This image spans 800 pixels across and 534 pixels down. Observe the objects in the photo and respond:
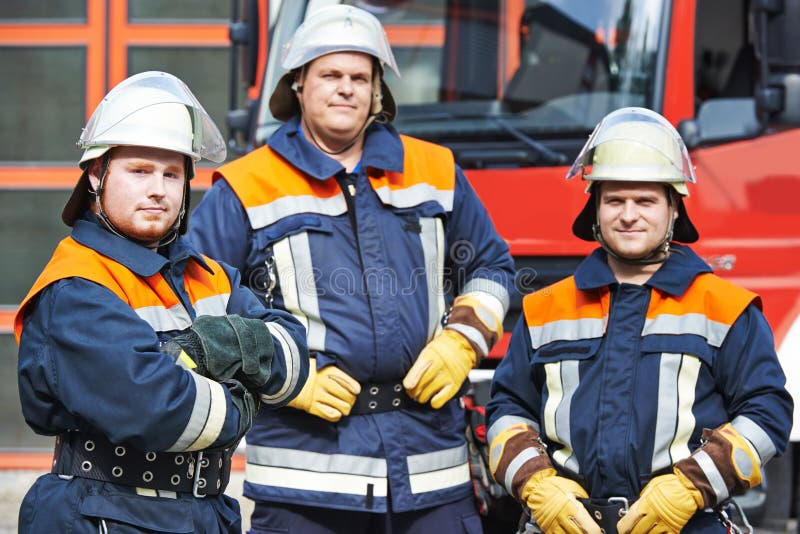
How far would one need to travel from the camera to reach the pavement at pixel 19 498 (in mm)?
5376

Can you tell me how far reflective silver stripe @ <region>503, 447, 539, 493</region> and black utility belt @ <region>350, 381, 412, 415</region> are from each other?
471mm

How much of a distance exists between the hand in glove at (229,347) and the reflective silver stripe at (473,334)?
40.5 inches

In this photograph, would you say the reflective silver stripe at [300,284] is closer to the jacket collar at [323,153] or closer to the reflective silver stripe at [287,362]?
the jacket collar at [323,153]

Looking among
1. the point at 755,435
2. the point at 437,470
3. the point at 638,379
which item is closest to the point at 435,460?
the point at 437,470

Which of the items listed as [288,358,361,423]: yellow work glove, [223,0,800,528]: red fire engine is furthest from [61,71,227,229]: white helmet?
[223,0,800,528]: red fire engine

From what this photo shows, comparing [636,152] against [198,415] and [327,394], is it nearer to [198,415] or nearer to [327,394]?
[327,394]

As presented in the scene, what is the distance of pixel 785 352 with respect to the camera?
4570 mm

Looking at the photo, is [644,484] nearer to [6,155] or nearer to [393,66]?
[393,66]

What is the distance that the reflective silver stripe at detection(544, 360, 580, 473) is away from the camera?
10.3ft

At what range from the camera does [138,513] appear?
260 centimetres

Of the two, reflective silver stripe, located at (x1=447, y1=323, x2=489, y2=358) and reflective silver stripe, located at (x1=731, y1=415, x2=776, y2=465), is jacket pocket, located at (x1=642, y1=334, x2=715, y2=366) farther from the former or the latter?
reflective silver stripe, located at (x1=447, y1=323, x2=489, y2=358)

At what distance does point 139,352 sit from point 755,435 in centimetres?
142

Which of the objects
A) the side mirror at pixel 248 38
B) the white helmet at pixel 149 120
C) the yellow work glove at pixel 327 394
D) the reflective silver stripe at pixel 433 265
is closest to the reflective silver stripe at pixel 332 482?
the yellow work glove at pixel 327 394

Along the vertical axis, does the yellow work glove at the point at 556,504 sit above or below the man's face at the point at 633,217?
below
